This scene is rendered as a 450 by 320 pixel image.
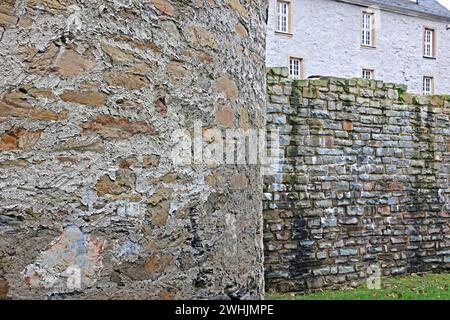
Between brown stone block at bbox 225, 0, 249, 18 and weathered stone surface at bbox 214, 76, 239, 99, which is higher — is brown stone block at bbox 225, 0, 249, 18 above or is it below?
above

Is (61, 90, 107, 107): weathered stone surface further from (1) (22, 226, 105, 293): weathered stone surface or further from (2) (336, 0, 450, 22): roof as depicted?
(2) (336, 0, 450, 22): roof

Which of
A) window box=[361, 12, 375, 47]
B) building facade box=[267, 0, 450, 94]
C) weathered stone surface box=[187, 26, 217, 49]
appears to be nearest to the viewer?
weathered stone surface box=[187, 26, 217, 49]

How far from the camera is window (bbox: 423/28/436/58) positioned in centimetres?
2675

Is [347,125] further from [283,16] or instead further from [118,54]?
[283,16]

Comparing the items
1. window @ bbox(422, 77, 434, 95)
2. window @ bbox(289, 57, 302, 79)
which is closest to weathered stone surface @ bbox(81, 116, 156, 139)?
window @ bbox(289, 57, 302, 79)

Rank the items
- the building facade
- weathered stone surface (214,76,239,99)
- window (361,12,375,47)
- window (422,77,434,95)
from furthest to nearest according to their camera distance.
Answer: window (422,77,434,95) → window (361,12,375,47) → the building facade → weathered stone surface (214,76,239,99)

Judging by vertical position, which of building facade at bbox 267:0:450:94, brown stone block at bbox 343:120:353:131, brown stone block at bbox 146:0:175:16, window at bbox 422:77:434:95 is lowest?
brown stone block at bbox 343:120:353:131

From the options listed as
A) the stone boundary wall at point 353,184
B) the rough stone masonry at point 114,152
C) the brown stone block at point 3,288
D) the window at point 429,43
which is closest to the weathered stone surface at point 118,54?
the rough stone masonry at point 114,152

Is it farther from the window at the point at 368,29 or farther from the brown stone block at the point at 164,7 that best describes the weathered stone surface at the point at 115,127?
the window at the point at 368,29

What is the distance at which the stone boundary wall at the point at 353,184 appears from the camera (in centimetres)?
802

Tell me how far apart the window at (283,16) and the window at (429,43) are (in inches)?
301

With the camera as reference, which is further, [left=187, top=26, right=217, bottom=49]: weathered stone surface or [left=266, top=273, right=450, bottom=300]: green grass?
[left=266, top=273, right=450, bottom=300]: green grass

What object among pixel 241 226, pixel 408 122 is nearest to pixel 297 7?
pixel 408 122

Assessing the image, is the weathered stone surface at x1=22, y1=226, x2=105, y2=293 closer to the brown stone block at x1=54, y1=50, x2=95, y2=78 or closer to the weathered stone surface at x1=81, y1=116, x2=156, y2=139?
the weathered stone surface at x1=81, y1=116, x2=156, y2=139
